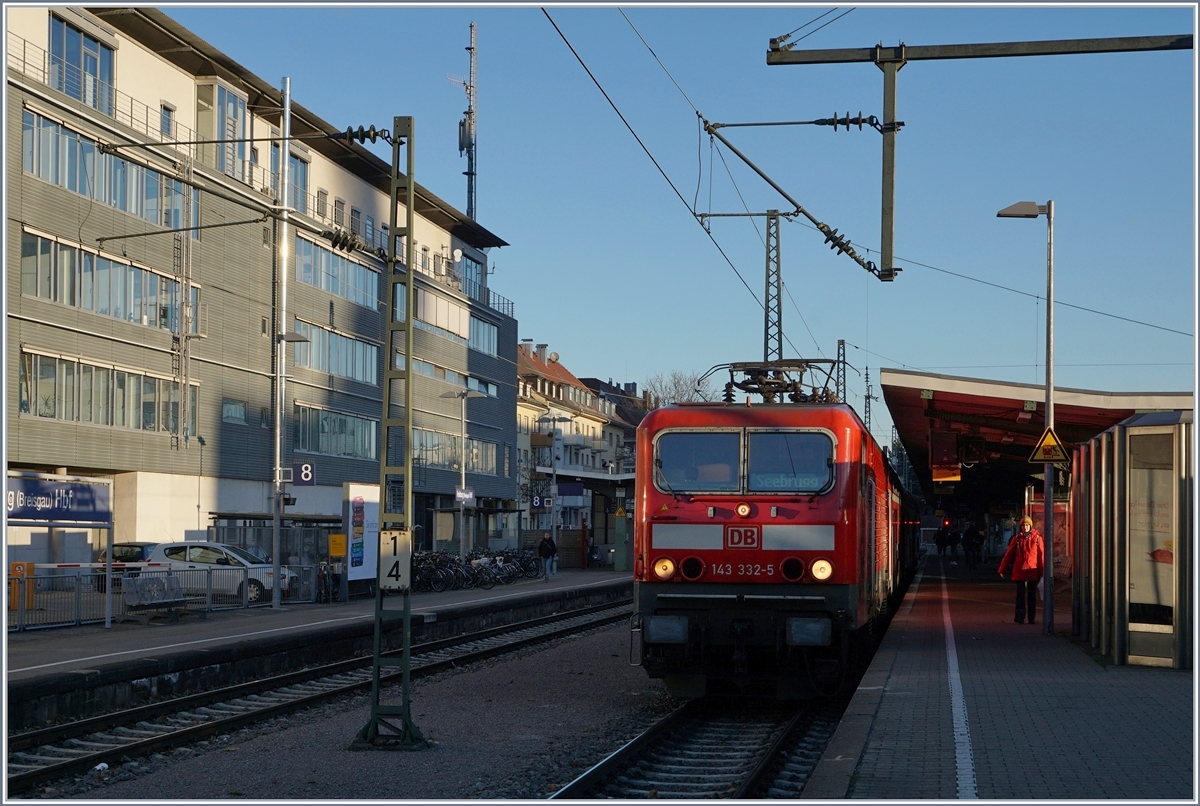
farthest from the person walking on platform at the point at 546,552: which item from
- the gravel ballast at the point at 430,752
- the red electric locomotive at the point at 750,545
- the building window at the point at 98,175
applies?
the red electric locomotive at the point at 750,545

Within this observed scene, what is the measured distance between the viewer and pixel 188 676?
1577 centimetres

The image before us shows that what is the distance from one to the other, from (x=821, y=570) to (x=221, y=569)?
55.8 feet

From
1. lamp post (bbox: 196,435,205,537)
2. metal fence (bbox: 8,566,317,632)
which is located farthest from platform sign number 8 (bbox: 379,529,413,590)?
lamp post (bbox: 196,435,205,537)

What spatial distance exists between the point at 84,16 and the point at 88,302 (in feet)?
25.8

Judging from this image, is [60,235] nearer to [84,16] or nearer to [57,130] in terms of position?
[57,130]

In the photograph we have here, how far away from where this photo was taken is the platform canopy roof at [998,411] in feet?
75.5

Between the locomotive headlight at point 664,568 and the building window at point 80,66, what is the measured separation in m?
28.7

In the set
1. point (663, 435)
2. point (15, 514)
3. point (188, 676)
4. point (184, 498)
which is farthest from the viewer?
point (184, 498)

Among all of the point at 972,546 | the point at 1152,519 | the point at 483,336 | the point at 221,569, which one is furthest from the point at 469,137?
the point at 1152,519

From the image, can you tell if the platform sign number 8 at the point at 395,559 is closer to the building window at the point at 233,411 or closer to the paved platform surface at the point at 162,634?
the paved platform surface at the point at 162,634

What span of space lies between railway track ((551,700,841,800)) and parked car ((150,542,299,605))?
14.3 m

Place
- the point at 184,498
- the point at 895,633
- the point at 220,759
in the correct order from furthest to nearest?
the point at 184,498 → the point at 895,633 → the point at 220,759

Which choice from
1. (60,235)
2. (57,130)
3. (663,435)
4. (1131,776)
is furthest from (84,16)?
(1131,776)

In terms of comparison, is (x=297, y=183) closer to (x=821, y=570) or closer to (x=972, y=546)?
(x=972, y=546)
